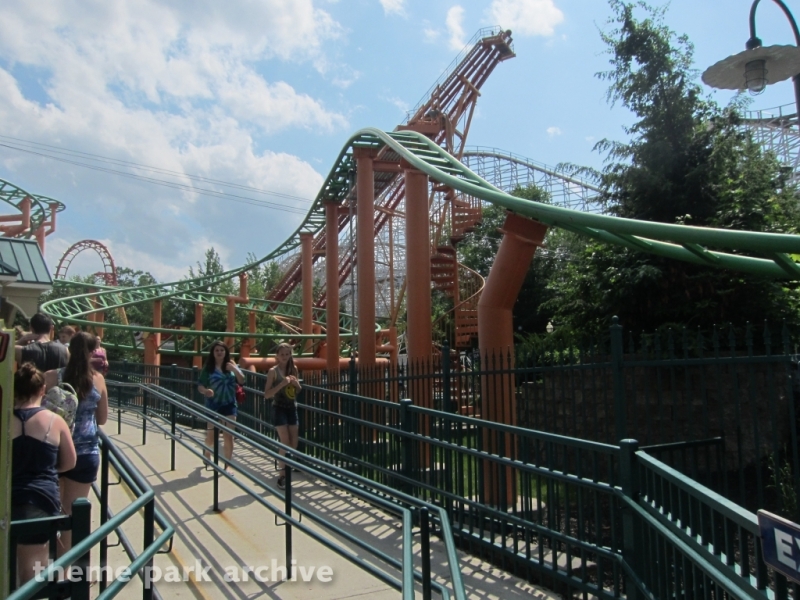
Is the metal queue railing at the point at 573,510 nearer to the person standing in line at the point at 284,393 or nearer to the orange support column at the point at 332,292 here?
the person standing in line at the point at 284,393

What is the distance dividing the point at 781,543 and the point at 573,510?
5.89 meters

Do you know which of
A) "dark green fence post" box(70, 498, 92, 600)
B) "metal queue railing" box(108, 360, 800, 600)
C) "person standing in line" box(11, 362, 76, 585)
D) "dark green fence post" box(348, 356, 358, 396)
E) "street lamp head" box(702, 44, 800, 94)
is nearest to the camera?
"dark green fence post" box(70, 498, 92, 600)

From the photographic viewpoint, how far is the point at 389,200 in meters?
30.7

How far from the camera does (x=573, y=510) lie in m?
7.47

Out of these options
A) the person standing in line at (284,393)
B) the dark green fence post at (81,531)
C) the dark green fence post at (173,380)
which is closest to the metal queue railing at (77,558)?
the dark green fence post at (81,531)

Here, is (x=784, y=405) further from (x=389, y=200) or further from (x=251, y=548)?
(x=389, y=200)

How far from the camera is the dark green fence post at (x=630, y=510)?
375 cm

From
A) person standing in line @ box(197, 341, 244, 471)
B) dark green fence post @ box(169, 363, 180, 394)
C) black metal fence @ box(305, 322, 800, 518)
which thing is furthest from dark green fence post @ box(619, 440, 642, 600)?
dark green fence post @ box(169, 363, 180, 394)

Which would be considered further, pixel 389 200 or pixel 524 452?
pixel 389 200

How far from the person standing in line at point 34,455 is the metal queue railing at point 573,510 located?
172cm

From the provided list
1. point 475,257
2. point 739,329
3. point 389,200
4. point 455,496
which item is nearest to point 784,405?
point 739,329

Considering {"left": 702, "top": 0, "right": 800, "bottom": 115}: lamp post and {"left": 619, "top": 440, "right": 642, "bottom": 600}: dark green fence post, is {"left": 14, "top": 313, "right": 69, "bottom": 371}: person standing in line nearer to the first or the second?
{"left": 619, "top": 440, "right": 642, "bottom": 600}: dark green fence post

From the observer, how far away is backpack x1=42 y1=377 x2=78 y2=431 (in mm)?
4199

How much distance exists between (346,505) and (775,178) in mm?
8675
